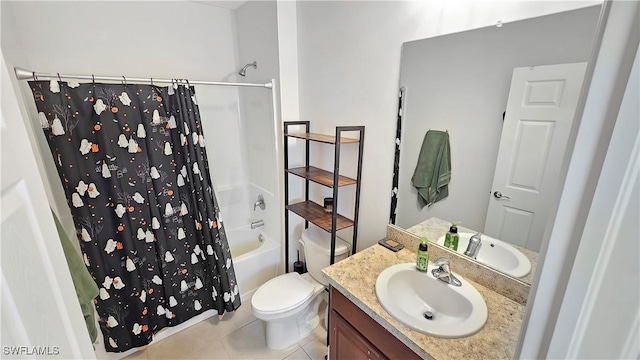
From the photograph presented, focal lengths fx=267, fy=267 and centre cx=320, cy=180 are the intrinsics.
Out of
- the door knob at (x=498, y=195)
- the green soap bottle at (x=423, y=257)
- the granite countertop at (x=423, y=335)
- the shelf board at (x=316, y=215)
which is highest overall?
the door knob at (x=498, y=195)

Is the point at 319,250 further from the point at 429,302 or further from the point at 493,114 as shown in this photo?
the point at 493,114

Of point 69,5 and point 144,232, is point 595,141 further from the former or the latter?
point 69,5

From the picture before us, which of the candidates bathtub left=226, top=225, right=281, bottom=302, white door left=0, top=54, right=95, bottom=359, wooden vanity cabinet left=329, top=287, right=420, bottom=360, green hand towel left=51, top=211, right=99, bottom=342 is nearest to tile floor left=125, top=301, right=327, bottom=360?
bathtub left=226, top=225, right=281, bottom=302

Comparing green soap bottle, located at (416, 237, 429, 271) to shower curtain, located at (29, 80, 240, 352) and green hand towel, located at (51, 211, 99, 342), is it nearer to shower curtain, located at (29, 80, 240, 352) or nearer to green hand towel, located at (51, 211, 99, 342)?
shower curtain, located at (29, 80, 240, 352)

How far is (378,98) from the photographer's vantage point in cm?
155

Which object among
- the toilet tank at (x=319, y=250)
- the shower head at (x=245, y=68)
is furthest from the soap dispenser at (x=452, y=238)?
the shower head at (x=245, y=68)

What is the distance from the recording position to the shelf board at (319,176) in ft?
5.71

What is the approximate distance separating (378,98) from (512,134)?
0.70 m

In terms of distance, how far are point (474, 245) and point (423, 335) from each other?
1.80ft

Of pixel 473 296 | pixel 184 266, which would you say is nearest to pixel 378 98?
pixel 473 296

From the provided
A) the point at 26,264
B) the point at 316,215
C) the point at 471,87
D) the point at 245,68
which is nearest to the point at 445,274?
the point at 471,87

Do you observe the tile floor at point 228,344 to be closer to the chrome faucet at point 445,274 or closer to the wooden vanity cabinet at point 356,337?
the wooden vanity cabinet at point 356,337

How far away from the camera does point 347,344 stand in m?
1.27

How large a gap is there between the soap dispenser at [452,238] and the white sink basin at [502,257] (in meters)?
0.04
